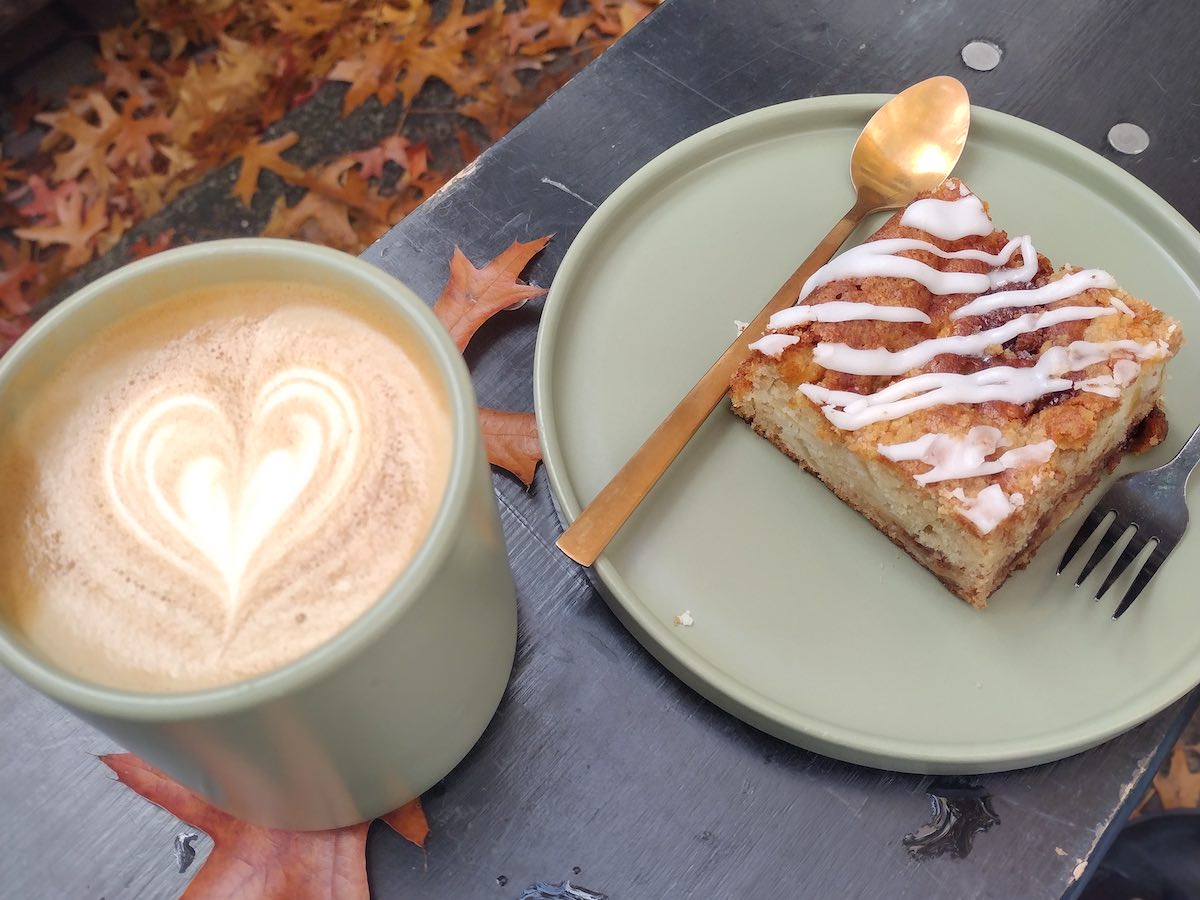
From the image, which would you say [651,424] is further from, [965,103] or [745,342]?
[965,103]

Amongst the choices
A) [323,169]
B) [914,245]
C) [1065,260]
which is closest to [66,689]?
[914,245]

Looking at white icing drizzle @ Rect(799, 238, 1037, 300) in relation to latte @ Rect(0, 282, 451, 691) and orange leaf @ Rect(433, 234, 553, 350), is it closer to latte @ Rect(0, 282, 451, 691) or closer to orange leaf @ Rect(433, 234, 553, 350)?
orange leaf @ Rect(433, 234, 553, 350)

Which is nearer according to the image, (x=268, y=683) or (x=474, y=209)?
(x=268, y=683)

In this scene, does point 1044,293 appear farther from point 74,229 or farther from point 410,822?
point 74,229

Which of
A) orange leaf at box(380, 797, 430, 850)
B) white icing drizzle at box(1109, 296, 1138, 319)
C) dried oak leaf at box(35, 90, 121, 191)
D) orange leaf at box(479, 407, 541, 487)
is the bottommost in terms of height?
dried oak leaf at box(35, 90, 121, 191)

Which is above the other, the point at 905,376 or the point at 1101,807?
the point at 905,376

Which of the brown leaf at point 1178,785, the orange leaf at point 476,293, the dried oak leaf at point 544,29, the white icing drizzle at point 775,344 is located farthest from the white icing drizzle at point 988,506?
the dried oak leaf at point 544,29

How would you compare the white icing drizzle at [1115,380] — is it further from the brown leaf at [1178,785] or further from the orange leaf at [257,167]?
the orange leaf at [257,167]

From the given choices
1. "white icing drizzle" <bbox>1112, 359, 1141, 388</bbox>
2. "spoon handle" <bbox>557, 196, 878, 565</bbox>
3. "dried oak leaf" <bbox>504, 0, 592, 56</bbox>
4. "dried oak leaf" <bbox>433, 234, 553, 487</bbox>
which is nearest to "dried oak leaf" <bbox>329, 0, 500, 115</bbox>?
"dried oak leaf" <bbox>504, 0, 592, 56</bbox>
